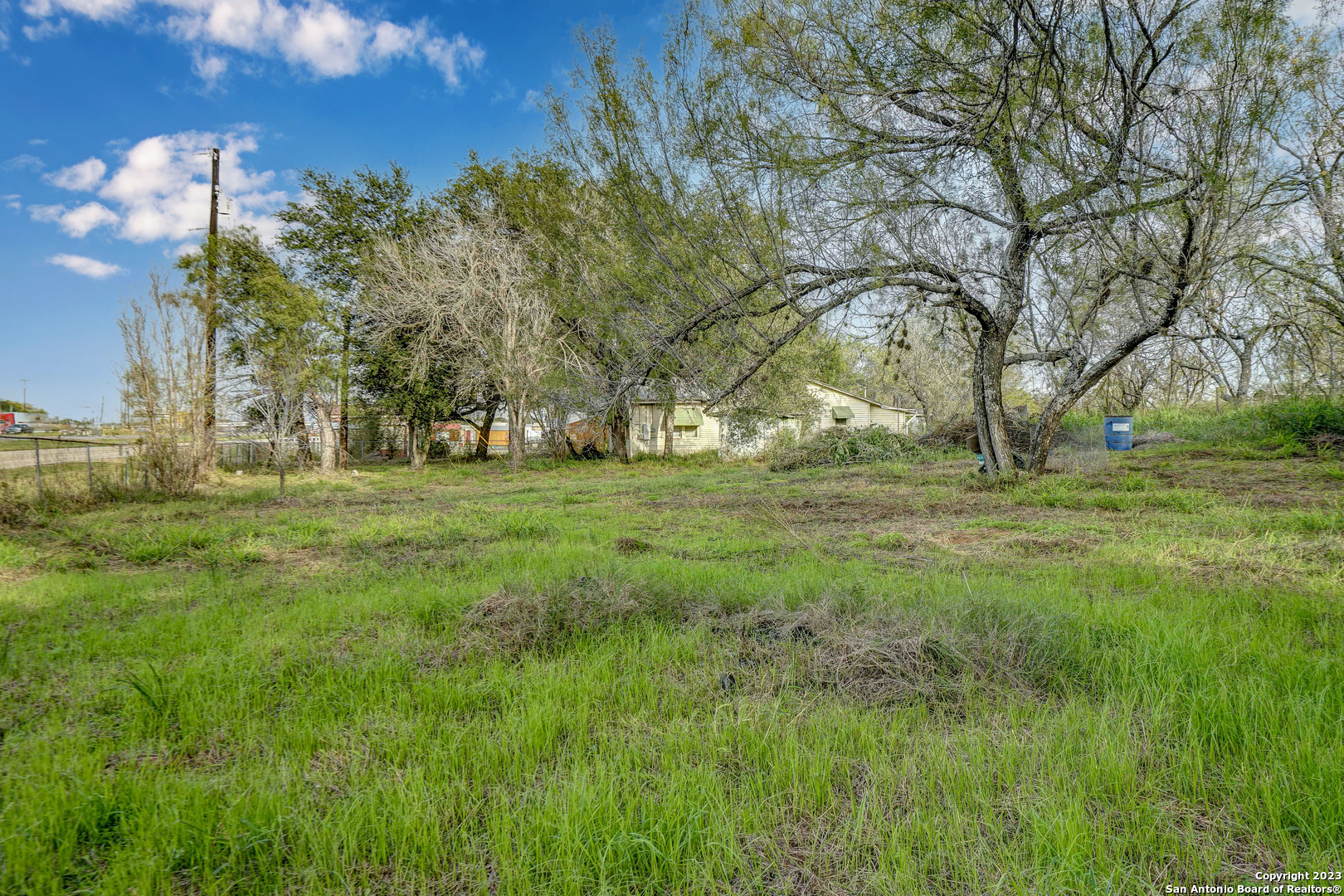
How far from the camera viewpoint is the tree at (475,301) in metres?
17.9

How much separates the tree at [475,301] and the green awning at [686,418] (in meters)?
7.84

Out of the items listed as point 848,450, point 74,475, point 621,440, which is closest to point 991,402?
point 848,450

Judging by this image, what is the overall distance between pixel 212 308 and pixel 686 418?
17065 millimetres

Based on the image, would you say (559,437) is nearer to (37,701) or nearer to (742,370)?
(742,370)

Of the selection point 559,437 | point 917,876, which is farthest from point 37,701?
point 559,437

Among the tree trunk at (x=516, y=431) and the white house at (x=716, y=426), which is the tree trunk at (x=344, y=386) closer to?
the tree trunk at (x=516, y=431)

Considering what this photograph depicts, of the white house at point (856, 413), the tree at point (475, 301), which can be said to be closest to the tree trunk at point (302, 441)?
the tree at point (475, 301)

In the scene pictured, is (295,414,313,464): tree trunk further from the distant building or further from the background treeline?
the distant building

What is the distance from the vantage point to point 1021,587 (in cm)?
412

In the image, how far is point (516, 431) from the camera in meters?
20.2

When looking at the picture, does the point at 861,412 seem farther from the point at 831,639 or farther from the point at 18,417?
the point at 18,417

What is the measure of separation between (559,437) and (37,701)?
69.7 feet

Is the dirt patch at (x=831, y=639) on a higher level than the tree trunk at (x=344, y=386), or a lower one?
lower

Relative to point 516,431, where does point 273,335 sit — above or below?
above
